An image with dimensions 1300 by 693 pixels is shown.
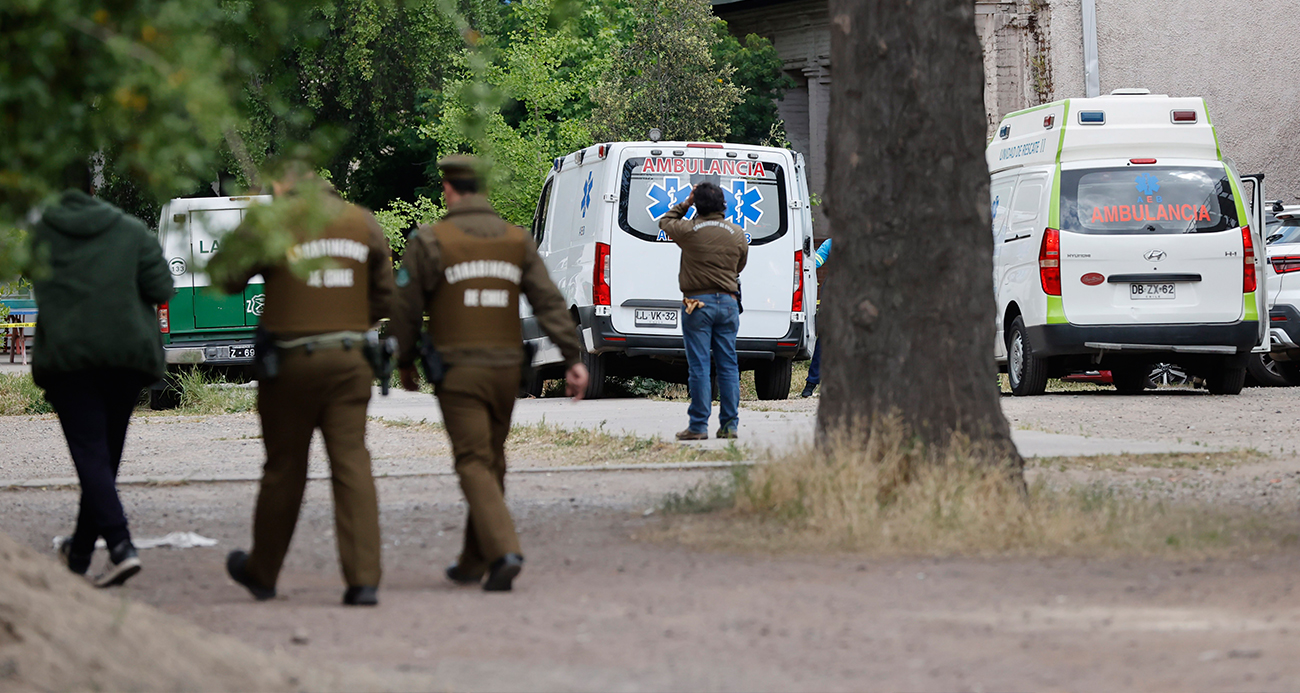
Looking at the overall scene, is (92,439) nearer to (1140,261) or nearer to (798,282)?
(798,282)

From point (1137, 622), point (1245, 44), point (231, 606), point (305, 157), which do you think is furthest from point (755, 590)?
point (1245, 44)

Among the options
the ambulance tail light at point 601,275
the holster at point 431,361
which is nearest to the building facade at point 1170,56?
the ambulance tail light at point 601,275

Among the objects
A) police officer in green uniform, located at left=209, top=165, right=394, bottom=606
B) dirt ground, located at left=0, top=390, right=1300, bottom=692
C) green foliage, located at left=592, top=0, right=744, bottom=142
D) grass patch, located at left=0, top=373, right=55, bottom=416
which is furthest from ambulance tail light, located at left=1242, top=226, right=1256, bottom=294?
green foliage, located at left=592, top=0, right=744, bottom=142

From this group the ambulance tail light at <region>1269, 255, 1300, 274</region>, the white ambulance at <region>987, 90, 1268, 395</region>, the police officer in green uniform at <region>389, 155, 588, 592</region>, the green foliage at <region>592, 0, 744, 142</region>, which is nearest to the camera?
the police officer in green uniform at <region>389, 155, 588, 592</region>

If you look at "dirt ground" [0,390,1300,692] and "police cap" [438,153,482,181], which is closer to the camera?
"dirt ground" [0,390,1300,692]

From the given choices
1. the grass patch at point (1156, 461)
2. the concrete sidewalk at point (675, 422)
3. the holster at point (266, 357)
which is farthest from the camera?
the concrete sidewalk at point (675, 422)

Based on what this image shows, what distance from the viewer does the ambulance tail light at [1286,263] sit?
16953 millimetres

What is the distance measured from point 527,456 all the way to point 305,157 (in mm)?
6776

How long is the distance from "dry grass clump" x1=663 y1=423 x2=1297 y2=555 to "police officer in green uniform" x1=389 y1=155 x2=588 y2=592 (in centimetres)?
127

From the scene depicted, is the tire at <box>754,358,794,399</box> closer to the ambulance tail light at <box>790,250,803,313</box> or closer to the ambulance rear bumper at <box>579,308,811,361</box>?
the ambulance rear bumper at <box>579,308,811,361</box>

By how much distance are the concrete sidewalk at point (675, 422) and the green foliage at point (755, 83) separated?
778 inches

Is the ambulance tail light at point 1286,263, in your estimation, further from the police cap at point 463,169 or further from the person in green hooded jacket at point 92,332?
the person in green hooded jacket at point 92,332

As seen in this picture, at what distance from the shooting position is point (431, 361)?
6055 mm

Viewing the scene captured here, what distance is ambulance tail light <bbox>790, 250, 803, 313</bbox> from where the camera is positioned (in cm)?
1555
